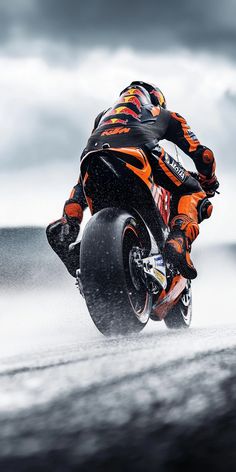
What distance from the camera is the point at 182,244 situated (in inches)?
147

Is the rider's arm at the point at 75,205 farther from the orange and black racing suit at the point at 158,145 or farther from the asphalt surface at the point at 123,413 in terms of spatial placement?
the asphalt surface at the point at 123,413

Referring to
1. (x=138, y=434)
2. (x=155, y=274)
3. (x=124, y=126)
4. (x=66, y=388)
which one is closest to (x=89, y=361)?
(x=66, y=388)

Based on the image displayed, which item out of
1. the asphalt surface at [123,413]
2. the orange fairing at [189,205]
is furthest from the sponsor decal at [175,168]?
the asphalt surface at [123,413]

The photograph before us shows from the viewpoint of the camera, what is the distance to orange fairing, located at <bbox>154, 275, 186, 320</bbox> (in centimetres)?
406

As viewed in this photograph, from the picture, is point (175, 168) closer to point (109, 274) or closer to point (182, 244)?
point (182, 244)

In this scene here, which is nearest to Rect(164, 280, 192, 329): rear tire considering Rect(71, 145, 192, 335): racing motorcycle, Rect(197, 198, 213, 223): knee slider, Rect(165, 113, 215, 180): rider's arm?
Rect(71, 145, 192, 335): racing motorcycle

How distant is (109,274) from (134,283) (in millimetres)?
282

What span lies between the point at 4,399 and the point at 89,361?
50 centimetres

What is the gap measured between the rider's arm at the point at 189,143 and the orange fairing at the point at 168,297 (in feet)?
2.53

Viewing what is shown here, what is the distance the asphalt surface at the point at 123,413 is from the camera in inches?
24.7

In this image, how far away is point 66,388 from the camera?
107 cm

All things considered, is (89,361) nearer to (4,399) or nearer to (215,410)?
(4,399)

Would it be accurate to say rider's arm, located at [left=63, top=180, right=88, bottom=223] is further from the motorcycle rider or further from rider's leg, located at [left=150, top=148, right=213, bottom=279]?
rider's leg, located at [left=150, top=148, right=213, bottom=279]

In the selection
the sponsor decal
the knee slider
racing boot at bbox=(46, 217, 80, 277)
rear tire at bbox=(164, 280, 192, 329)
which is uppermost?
the sponsor decal
